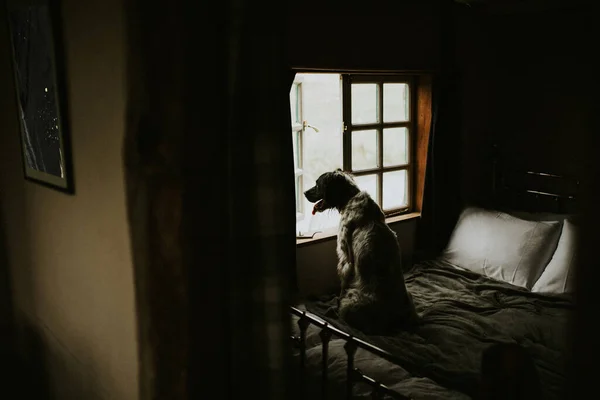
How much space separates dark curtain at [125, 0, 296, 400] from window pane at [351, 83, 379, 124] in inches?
78.4

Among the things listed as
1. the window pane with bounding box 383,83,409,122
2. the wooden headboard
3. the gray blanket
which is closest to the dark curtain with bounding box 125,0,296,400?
the gray blanket

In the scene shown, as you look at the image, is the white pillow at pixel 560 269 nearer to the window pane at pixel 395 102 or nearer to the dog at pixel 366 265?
the dog at pixel 366 265

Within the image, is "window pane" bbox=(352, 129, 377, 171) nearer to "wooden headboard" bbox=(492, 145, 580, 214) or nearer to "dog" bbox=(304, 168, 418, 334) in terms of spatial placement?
"dog" bbox=(304, 168, 418, 334)

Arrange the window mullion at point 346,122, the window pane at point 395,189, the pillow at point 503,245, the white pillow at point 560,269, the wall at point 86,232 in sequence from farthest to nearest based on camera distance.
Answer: the window pane at point 395,189 < the window mullion at point 346,122 < the pillow at point 503,245 < the white pillow at point 560,269 < the wall at point 86,232

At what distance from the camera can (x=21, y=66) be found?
2289mm

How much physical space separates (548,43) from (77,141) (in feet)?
10.2

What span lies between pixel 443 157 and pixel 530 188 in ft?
2.18

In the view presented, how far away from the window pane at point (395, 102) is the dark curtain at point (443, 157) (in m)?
0.20

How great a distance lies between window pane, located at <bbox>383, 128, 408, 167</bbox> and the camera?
12.1 ft

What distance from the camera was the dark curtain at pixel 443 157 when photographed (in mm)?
3662

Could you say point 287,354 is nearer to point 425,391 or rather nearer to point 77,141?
point 425,391

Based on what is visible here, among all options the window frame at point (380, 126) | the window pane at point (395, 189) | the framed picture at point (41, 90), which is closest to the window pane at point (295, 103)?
the window frame at point (380, 126)

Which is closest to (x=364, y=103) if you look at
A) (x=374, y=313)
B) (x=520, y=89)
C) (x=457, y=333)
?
(x=520, y=89)

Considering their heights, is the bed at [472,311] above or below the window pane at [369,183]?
below
